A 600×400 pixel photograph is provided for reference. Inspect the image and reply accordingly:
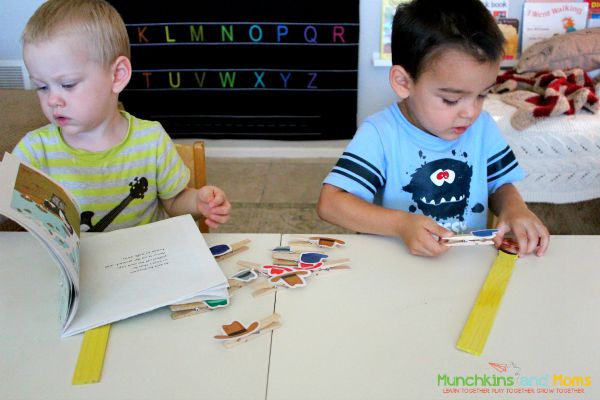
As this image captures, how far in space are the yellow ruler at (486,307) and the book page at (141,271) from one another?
35 centimetres

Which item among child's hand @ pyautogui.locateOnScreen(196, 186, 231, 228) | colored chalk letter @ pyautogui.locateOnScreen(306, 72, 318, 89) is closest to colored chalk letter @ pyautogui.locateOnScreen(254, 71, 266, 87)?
colored chalk letter @ pyautogui.locateOnScreen(306, 72, 318, 89)

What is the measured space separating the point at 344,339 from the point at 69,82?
74 cm

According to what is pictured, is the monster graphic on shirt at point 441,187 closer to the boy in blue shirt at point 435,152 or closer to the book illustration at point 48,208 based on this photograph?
the boy in blue shirt at point 435,152

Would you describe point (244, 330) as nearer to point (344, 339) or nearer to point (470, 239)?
point (344, 339)

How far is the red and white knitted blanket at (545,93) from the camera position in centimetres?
231

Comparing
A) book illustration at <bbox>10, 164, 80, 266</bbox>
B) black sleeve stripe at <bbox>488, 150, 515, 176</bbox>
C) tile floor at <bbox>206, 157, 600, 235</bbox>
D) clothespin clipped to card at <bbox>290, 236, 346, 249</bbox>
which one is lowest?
tile floor at <bbox>206, 157, 600, 235</bbox>

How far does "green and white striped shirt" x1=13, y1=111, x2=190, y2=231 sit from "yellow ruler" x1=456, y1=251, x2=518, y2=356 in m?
0.71

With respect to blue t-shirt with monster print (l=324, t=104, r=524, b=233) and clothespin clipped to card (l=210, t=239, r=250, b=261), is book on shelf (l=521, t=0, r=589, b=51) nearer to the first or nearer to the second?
blue t-shirt with monster print (l=324, t=104, r=524, b=233)

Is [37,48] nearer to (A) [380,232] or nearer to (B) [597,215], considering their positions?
(A) [380,232]

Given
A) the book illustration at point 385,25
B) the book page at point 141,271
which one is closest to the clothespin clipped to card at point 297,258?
the book page at point 141,271

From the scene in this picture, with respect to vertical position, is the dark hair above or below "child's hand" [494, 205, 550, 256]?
above

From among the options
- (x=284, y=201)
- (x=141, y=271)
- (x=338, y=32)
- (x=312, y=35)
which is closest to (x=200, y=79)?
(x=312, y=35)

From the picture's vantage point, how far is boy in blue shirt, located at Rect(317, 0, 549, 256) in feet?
3.48

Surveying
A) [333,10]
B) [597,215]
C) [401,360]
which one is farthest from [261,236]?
[333,10]
